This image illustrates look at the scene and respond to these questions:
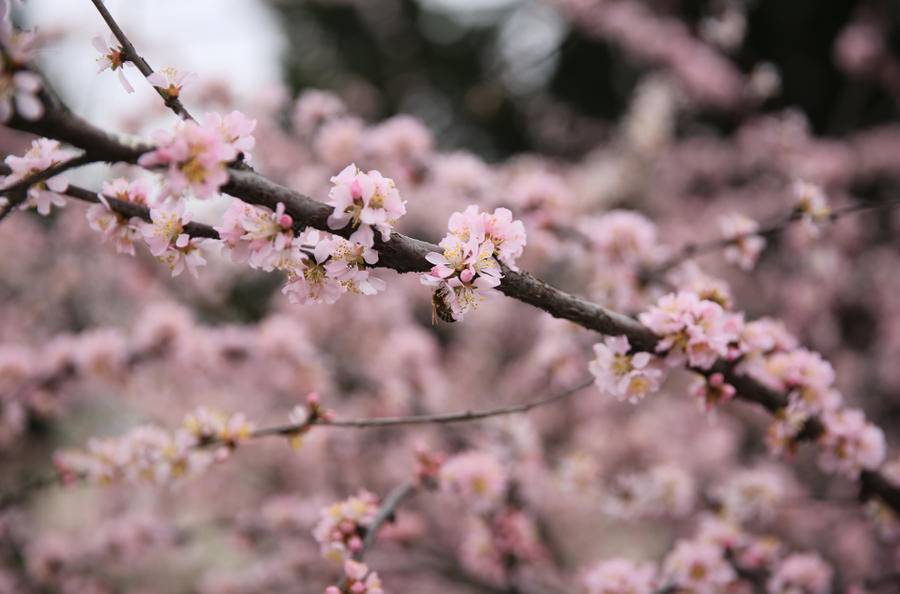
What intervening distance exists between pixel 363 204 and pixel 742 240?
1.72 m

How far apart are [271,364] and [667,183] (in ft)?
17.4

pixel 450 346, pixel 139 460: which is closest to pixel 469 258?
pixel 139 460

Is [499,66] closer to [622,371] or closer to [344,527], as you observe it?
[622,371]

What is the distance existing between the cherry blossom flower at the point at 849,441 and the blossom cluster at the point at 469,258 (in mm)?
1362

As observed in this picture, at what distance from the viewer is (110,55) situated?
1.49 m

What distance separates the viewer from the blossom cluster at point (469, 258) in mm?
1407

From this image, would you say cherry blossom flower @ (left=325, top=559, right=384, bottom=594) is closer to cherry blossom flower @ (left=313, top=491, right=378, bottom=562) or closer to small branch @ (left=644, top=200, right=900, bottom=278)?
cherry blossom flower @ (left=313, top=491, right=378, bottom=562)

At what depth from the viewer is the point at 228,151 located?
126 centimetres

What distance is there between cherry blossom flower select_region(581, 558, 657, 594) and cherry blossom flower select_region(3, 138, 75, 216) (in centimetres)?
201

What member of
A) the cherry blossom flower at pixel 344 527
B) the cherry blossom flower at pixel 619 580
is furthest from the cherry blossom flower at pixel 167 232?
the cherry blossom flower at pixel 619 580

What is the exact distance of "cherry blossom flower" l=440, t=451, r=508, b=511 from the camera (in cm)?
236

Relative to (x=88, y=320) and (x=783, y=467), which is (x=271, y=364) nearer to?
(x=88, y=320)

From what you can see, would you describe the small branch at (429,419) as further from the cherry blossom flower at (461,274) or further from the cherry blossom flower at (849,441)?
the cherry blossom flower at (849,441)

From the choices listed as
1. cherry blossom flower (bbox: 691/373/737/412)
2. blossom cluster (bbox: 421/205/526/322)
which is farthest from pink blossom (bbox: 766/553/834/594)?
blossom cluster (bbox: 421/205/526/322)
